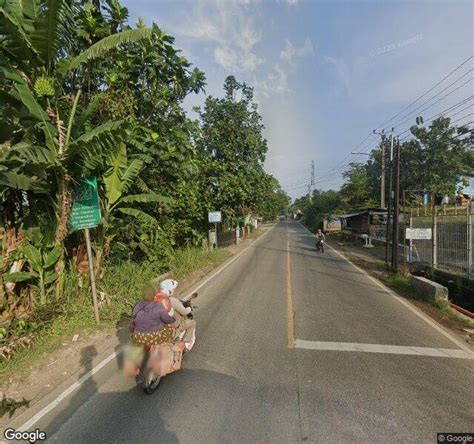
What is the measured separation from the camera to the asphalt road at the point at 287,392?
360cm

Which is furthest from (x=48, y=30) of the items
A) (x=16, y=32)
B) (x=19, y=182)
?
(x=19, y=182)

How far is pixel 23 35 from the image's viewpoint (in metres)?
5.43

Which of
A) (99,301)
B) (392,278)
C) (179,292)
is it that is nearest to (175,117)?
(179,292)

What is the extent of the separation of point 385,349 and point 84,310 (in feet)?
19.5

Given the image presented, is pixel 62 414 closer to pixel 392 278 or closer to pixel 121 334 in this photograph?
A: pixel 121 334

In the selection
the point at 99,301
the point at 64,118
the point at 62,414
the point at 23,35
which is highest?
the point at 23,35

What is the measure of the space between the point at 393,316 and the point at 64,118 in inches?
337

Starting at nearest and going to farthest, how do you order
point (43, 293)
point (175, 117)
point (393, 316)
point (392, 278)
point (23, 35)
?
point (23, 35), point (43, 293), point (393, 316), point (175, 117), point (392, 278)

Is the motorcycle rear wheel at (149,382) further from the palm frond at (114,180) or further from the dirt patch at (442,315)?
the dirt patch at (442,315)

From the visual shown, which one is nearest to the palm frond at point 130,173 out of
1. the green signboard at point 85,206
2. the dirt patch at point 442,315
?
the green signboard at point 85,206

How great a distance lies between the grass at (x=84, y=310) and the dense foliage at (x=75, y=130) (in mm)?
421

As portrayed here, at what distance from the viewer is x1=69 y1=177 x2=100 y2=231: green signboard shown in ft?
21.0

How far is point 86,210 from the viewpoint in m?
6.47

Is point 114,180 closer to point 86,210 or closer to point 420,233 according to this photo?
point 86,210
